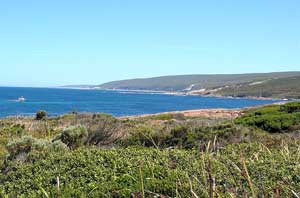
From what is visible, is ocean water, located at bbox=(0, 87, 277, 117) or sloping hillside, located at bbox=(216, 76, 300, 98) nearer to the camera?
ocean water, located at bbox=(0, 87, 277, 117)

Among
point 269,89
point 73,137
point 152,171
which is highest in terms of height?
point 152,171

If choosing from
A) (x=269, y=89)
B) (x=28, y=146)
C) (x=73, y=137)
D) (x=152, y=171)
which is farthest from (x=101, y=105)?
(x=269, y=89)

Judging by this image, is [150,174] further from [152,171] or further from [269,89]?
[269,89]

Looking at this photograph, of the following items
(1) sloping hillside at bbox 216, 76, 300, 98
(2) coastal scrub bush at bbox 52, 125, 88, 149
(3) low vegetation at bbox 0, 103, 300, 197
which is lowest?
(1) sloping hillside at bbox 216, 76, 300, 98

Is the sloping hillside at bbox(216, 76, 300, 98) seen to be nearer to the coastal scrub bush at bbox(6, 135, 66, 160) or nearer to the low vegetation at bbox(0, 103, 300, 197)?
the coastal scrub bush at bbox(6, 135, 66, 160)

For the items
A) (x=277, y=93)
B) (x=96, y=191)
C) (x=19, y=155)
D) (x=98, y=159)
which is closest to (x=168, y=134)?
(x=19, y=155)

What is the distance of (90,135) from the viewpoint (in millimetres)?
12469

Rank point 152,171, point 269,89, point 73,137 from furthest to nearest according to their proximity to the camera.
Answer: point 269,89
point 73,137
point 152,171

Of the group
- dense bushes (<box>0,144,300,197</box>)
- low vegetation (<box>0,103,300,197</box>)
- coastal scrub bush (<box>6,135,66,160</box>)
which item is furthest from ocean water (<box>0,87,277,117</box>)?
dense bushes (<box>0,144,300,197</box>)

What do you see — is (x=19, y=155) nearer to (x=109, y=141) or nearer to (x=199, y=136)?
(x=109, y=141)

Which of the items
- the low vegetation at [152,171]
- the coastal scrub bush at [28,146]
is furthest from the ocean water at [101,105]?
the low vegetation at [152,171]

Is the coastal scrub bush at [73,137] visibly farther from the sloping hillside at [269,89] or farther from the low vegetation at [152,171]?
the sloping hillside at [269,89]

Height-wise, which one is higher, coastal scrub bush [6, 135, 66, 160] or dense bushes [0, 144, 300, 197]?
dense bushes [0, 144, 300, 197]

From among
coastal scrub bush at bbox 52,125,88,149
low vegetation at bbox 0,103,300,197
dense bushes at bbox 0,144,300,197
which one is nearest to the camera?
low vegetation at bbox 0,103,300,197
